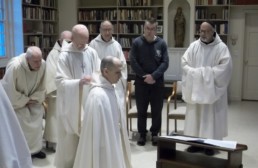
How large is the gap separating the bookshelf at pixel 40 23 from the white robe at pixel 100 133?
16.1ft

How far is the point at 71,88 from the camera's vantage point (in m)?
3.29

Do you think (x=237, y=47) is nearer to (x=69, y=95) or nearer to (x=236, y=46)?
(x=236, y=46)

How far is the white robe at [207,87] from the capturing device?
4012mm

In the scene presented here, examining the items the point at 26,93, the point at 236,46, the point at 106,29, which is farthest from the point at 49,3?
the point at 26,93

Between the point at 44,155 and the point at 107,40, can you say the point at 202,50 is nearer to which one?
the point at 107,40

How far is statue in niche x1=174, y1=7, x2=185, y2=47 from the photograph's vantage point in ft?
25.2

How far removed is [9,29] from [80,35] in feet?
10.2

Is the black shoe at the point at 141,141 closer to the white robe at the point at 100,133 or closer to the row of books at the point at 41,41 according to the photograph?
the white robe at the point at 100,133

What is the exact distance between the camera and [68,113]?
3.35m

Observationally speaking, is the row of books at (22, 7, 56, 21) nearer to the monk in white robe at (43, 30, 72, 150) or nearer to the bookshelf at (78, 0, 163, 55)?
the bookshelf at (78, 0, 163, 55)

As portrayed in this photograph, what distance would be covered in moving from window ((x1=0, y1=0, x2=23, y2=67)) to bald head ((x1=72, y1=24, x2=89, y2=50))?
9.34ft

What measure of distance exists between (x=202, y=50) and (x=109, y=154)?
1926 millimetres

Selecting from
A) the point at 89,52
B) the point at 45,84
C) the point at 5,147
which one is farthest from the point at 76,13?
the point at 5,147

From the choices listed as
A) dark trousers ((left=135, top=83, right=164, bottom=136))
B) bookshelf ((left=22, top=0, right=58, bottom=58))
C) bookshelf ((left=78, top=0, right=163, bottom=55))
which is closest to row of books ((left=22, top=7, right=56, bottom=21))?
bookshelf ((left=22, top=0, right=58, bottom=58))
